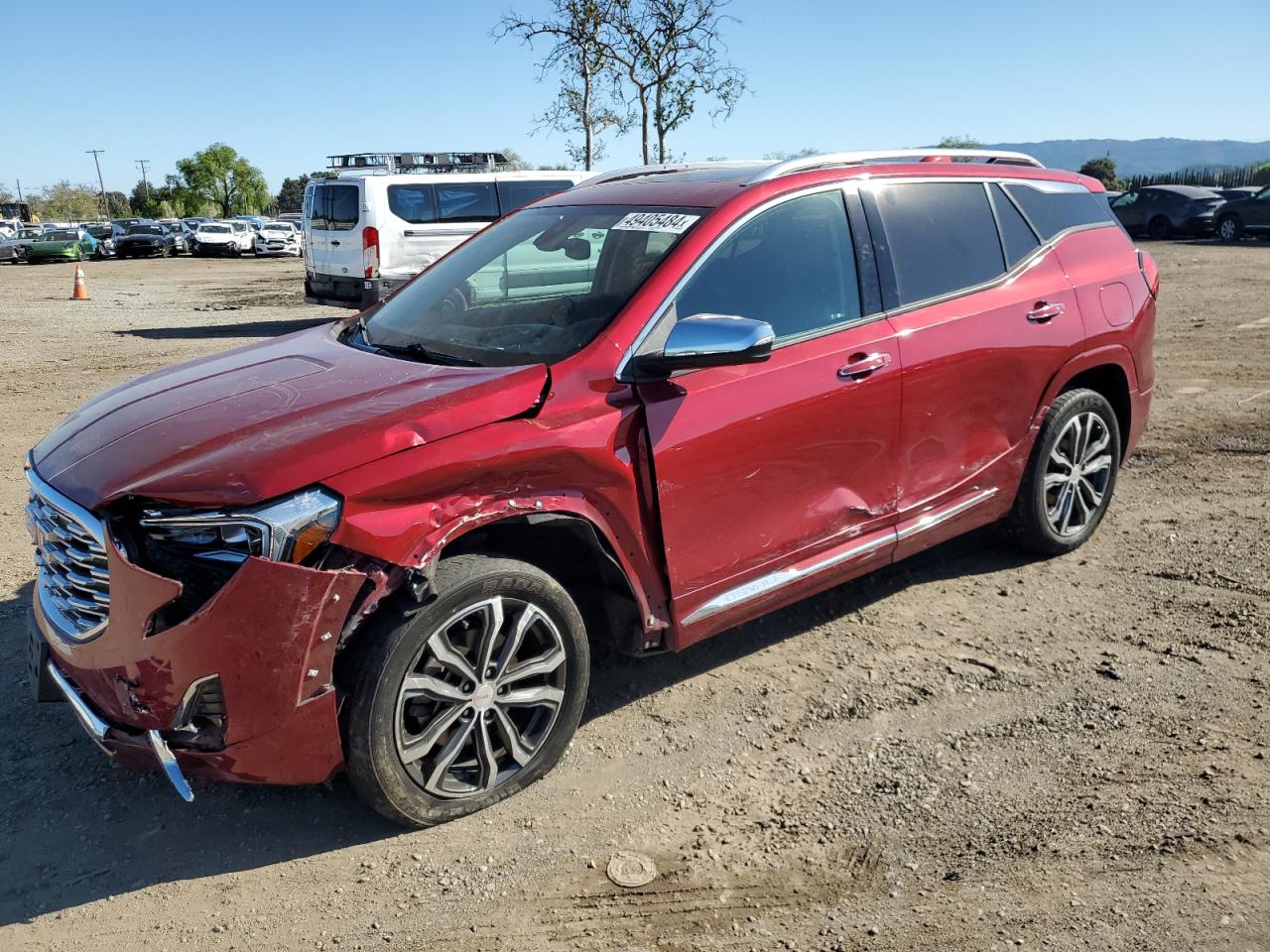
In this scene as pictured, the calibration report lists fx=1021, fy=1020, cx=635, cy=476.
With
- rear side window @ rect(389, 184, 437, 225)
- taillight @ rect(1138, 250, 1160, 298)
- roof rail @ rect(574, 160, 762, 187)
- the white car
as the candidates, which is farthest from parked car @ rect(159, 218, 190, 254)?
taillight @ rect(1138, 250, 1160, 298)

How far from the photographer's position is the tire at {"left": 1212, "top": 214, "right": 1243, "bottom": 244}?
2652cm

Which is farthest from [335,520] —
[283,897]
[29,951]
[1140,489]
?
[1140,489]

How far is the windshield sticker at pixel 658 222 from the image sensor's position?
359cm

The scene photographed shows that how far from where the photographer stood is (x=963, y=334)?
13.7ft

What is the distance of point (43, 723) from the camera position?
3.66 meters

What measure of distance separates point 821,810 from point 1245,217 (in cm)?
2865

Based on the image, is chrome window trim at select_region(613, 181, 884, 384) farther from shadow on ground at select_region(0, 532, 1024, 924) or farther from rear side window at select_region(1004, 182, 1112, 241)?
shadow on ground at select_region(0, 532, 1024, 924)

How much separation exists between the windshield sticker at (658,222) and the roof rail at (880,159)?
0.32 meters

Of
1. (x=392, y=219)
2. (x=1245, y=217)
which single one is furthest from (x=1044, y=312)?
(x=1245, y=217)

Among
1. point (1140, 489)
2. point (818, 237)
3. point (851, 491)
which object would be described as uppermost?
point (818, 237)

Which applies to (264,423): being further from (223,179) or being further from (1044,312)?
(223,179)

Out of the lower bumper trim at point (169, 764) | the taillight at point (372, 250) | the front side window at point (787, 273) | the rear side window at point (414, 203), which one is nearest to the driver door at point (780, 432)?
the front side window at point (787, 273)

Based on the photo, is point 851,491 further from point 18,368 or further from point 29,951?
point 18,368

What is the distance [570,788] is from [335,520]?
122 centimetres
